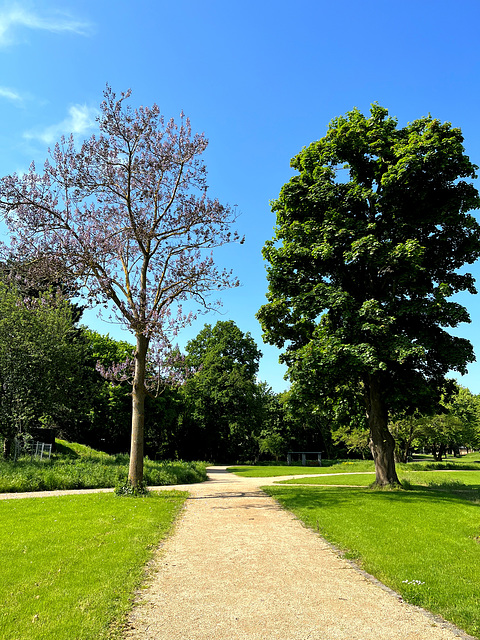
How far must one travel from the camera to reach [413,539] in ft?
26.2

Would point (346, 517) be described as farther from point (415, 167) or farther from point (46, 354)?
point (46, 354)

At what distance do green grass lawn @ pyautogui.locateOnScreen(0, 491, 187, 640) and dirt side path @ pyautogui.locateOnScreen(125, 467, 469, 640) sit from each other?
13.4 inches

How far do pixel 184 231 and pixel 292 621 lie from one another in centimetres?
1439

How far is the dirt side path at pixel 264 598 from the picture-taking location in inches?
162

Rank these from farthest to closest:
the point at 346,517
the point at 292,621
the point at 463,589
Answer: the point at 346,517 < the point at 463,589 < the point at 292,621

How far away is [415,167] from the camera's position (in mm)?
14656

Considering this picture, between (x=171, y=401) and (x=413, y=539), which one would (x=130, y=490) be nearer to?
(x=413, y=539)

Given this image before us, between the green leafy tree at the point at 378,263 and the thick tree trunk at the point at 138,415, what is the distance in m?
5.20

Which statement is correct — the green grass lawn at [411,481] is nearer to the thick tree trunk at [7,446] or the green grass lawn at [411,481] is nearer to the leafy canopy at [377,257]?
the leafy canopy at [377,257]

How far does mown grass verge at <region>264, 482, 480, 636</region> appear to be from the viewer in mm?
5156

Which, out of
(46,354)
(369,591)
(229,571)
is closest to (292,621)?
(369,591)

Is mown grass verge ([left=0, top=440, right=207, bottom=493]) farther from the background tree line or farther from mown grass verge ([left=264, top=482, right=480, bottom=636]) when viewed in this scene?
mown grass verge ([left=264, top=482, right=480, bottom=636])

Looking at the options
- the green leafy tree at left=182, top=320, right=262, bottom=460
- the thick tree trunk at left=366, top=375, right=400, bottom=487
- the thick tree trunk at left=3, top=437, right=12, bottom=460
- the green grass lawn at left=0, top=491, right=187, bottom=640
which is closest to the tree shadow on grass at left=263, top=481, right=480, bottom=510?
the thick tree trunk at left=366, top=375, right=400, bottom=487

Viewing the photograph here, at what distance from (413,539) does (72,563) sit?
6116 millimetres
